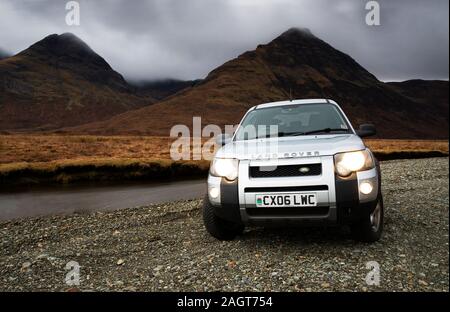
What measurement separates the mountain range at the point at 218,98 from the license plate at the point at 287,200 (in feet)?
279

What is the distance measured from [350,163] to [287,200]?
871mm

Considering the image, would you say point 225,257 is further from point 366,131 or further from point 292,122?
point 366,131

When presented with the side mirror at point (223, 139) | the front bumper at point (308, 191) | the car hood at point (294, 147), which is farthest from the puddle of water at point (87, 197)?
the front bumper at point (308, 191)

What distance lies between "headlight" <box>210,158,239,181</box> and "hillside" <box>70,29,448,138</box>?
269 feet

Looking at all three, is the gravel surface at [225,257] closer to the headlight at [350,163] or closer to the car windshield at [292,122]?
→ the headlight at [350,163]

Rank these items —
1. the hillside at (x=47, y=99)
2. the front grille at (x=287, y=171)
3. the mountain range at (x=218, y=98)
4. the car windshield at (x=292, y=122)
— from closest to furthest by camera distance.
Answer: the front grille at (x=287, y=171), the car windshield at (x=292, y=122), the mountain range at (x=218, y=98), the hillside at (x=47, y=99)

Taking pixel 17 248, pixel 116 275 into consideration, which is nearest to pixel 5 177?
pixel 17 248

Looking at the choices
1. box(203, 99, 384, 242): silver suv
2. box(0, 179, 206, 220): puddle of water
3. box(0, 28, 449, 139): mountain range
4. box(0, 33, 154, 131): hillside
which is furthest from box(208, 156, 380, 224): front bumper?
box(0, 33, 154, 131): hillside

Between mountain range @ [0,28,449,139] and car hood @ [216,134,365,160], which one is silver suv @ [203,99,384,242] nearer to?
car hood @ [216,134,365,160]

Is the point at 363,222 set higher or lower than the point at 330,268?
higher

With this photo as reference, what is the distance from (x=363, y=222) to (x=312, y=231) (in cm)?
111

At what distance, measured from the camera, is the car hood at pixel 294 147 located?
4059 millimetres

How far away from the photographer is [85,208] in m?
9.79
